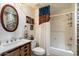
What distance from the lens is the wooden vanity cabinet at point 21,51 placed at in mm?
1413

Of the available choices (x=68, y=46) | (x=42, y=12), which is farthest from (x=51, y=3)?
(x=68, y=46)

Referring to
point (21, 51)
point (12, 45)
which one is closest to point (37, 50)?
point (21, 51)

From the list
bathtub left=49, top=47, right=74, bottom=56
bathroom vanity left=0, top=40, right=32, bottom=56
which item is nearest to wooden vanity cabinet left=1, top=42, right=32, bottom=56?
bathroom vanity left=0, top=40, right=32, bottom=56

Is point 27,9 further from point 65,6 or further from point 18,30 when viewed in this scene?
point 65,6

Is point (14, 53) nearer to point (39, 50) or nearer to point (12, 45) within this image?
point (12, 45)

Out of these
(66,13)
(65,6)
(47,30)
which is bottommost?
(47,30)

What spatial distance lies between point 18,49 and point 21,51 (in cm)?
6

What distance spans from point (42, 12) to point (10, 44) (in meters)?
0.66

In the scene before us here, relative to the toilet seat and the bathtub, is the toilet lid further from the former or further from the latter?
the bathtub

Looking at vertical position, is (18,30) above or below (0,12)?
below

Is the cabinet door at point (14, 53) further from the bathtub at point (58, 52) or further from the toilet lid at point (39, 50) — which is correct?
the bathtub at point (58, 52)

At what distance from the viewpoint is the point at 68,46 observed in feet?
4.86

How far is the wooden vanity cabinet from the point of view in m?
1.41

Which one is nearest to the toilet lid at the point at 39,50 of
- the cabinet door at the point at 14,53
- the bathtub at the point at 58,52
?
the bathtub at the point at 58,52
